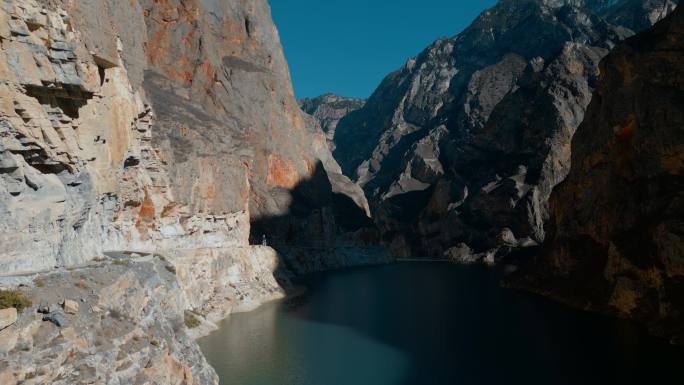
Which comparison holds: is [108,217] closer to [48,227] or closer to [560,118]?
[48,227]

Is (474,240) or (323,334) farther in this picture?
(474,240)

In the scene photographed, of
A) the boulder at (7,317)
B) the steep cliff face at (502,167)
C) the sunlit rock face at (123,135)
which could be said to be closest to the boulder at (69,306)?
the boulder at (7,317)

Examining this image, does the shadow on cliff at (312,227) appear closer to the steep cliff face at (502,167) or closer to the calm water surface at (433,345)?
the steep cliff face at (502,167)

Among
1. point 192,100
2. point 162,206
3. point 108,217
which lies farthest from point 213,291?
point 192,100

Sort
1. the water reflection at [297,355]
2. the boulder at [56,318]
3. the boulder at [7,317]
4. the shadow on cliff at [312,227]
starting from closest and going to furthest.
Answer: the boulder at [7,317] → the boulder at [56,318] → the water reflection at [297,355] → the shadow on cliff at [312,227]

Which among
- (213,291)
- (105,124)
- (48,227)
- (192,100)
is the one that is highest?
(192,100)

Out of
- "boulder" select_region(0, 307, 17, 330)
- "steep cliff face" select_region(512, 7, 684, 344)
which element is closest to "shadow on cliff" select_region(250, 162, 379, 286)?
"steep cliff face" select_region(512, 7, 684, 344)

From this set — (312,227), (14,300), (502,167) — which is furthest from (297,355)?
(502,167)
